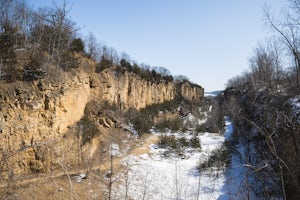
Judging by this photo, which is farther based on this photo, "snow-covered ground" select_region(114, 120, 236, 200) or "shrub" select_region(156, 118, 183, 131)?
"shrub" select_region(156, 118, 183, 131)

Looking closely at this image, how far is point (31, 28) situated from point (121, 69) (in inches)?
437

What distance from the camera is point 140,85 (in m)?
32.2

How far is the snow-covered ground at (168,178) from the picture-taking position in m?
10.9

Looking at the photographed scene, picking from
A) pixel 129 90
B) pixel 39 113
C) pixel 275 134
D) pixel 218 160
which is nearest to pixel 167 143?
pixel 218 160

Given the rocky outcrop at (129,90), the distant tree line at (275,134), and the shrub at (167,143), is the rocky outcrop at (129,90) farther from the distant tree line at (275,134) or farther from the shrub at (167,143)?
the distant tree line at (275,134)

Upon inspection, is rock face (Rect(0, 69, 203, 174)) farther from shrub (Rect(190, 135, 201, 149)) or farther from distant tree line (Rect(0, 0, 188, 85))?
shrub (Rect(190, 135, 201, 149))

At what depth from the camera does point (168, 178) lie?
43.5 ft

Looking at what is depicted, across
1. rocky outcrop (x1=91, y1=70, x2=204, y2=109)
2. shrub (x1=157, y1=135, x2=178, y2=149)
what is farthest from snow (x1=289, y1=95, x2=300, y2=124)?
rocky outcrop (x1=91, y1=70, x2=204, y2=109)

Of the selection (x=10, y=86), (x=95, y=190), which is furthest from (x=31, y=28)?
(x=95, y=190)

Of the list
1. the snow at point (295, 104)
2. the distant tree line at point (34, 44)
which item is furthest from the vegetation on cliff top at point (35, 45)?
the snow at point (295, 104)

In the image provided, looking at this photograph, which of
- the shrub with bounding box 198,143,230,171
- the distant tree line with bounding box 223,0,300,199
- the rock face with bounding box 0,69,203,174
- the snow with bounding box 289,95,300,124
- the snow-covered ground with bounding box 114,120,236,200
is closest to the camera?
the distant tree line with bounding box 223,0,300,199

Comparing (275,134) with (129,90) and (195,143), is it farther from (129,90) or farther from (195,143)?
(129,90)

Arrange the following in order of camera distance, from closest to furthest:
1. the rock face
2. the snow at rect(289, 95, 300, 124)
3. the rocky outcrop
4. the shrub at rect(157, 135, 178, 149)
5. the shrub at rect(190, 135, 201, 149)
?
the snow at rect(289, 95, 300, 124)
the rock face
the shrub at rect(157, 135, 178, 149)
the shrub at rect(190, 135, 201, 149)
the rocky outcrop

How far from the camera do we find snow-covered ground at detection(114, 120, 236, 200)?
10.9 m
